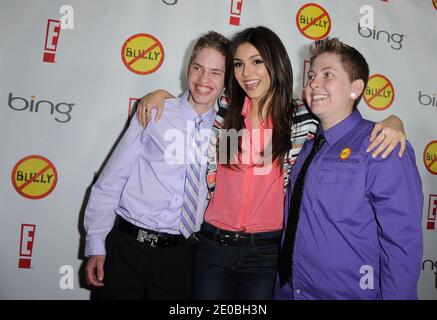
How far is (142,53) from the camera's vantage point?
6.62 ft

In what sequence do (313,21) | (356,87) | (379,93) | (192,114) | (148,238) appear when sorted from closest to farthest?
(356,87), (148,238), (192,114), (313,21), (379,93)

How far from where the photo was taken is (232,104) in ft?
5.40

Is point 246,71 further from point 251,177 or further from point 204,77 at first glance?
point 251,177

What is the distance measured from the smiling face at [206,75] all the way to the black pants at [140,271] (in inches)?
29.0

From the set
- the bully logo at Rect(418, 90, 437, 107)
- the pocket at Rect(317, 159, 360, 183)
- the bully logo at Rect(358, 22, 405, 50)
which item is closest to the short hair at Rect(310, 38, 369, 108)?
the pocket at Rect(317, 159, 360, 183)

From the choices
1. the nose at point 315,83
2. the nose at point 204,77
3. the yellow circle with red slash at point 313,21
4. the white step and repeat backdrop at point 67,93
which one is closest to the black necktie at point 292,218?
the nose at point 315,83

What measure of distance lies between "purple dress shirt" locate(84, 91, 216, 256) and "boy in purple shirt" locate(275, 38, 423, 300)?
0.51 meters

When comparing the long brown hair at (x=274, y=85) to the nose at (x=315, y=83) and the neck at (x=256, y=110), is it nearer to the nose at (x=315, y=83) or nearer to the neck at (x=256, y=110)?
the neck at (x=256, y=110)

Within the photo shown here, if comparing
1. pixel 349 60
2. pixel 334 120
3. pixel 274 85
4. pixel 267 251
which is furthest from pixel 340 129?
pixel 267 251

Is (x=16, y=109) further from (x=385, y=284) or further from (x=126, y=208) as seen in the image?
(x=385, y=284)

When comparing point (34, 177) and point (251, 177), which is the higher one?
point (251, 177)

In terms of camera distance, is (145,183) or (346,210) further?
(145,183)

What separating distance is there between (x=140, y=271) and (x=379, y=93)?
6.75 feet

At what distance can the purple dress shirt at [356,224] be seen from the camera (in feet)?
3.69
